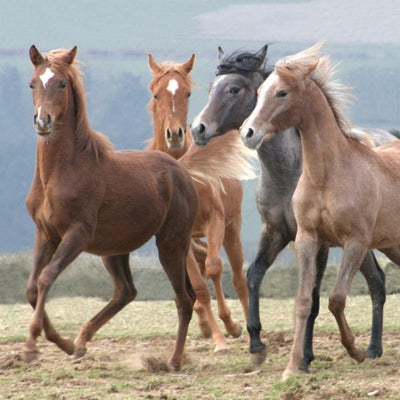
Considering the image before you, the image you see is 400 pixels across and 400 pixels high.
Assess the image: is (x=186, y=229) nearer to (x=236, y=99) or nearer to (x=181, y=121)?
(x=236, y=99)

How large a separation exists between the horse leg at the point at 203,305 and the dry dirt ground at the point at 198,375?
125mm

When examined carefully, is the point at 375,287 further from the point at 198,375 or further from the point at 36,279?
the point at 36,279

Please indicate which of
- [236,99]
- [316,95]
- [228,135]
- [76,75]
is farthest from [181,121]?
[316,95]

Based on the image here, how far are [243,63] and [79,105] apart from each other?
1.52 metres

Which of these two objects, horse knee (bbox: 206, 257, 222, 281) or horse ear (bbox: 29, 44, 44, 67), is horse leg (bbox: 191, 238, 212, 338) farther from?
horse ear (bbox: 29, 44, 44, 67)

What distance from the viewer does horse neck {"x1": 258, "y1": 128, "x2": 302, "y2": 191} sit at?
7934 mm

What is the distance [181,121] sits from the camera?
9.98 metres

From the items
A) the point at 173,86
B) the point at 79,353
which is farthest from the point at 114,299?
the point at 173,86

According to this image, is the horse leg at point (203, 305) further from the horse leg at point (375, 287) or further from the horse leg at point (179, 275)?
the horse leg at point (375, 287)

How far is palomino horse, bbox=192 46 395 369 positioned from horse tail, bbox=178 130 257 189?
642mm

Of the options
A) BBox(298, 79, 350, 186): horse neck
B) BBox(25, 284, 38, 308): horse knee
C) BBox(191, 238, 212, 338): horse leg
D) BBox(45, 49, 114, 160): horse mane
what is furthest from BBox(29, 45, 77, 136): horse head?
BBox(191, 238, 212, 338): horse leg

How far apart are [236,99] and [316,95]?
50.5 inches

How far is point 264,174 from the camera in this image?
8023 mm

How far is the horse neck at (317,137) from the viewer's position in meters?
7.09
